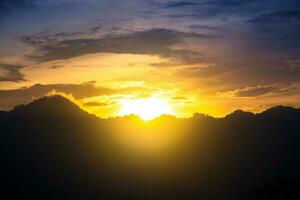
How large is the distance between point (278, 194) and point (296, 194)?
7392 mm

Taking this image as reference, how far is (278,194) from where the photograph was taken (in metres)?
137

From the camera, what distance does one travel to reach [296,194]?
464 feet
